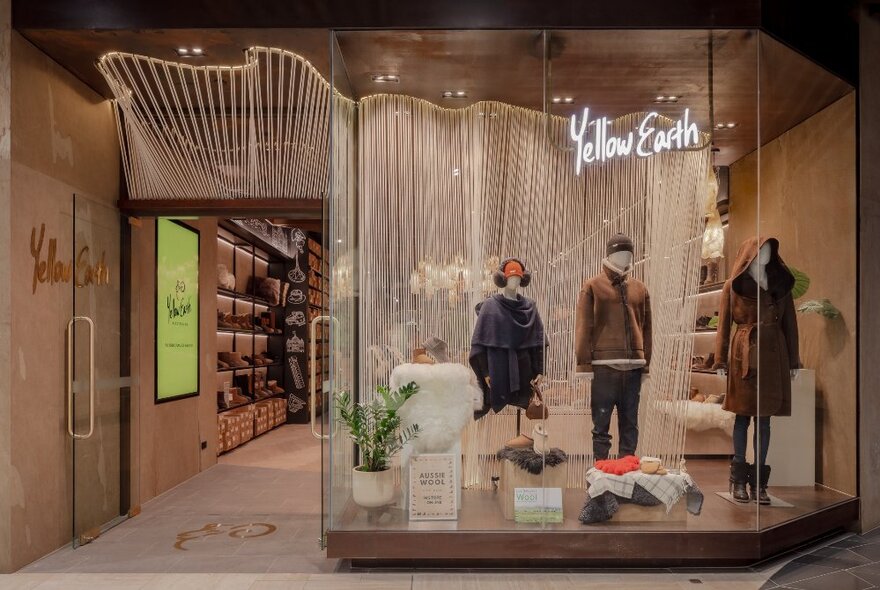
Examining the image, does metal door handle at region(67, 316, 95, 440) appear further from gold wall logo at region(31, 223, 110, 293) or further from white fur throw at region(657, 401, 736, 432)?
white fur throw at region(657, 401, 736, 432)

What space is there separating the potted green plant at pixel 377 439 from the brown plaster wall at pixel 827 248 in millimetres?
2587

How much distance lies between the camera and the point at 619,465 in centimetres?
386

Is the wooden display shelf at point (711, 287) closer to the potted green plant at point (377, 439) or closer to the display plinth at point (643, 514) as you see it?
the display plinth at point (643, 514)

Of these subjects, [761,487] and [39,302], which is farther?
[761,487]

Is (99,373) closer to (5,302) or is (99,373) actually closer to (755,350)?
(5,302)

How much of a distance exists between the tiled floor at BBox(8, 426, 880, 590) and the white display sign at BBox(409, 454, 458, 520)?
0.30 meters

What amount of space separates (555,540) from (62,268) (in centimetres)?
317

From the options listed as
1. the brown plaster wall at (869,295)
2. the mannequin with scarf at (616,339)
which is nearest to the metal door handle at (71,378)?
the mannequin with scarf at (616,339)

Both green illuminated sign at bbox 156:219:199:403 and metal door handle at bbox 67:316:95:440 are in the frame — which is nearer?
metal door handle at bbox 67:316:95:440

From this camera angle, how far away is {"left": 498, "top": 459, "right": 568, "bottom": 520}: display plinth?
12.6ft

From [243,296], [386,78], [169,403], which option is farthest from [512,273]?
[243,296]

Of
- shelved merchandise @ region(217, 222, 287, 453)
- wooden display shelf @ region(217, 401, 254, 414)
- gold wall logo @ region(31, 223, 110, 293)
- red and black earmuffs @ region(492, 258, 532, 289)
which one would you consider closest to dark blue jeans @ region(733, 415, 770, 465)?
red and black earmuffs @ region(492, 258, 532, 289)
